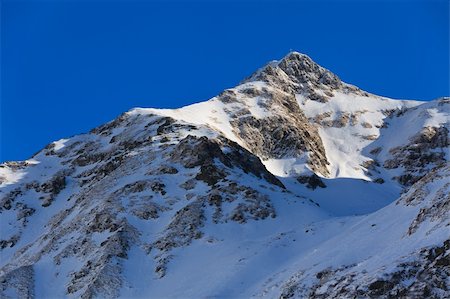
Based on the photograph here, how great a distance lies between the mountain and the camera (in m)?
34.7

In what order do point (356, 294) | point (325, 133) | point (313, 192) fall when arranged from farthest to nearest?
point (325, 133), point (313, 192), point (356, 294)

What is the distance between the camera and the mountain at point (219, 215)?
34.7 metres

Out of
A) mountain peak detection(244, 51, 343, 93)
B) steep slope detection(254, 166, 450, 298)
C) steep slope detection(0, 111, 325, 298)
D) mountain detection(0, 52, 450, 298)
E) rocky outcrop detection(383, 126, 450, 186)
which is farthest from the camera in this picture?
mountain peak detection(244, 51, 343, 93)

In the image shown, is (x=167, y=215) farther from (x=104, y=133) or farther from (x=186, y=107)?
(x=186, y=107)

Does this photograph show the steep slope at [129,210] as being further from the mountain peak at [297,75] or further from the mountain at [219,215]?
the mountain peak at [297,75]

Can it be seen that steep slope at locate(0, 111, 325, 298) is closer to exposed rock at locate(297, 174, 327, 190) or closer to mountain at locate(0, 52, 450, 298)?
mountain at locate(0, 52, 450, 298)

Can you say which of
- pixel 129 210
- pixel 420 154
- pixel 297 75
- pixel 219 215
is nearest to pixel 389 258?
pixel 219 215

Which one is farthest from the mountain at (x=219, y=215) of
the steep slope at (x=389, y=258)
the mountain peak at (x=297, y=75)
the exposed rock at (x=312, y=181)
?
the mountain peak at (x=297, y=75)

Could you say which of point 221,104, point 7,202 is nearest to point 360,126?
point 221,104

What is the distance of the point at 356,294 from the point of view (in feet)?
95.5

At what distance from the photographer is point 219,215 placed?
185ft

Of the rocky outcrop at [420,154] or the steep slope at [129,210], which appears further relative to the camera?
the rocky outcrop at [420,154]

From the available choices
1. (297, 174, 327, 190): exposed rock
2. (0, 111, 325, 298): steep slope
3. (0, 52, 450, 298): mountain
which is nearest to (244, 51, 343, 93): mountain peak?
(0, 52, 450, 298): mountain

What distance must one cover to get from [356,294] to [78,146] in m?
83.5
